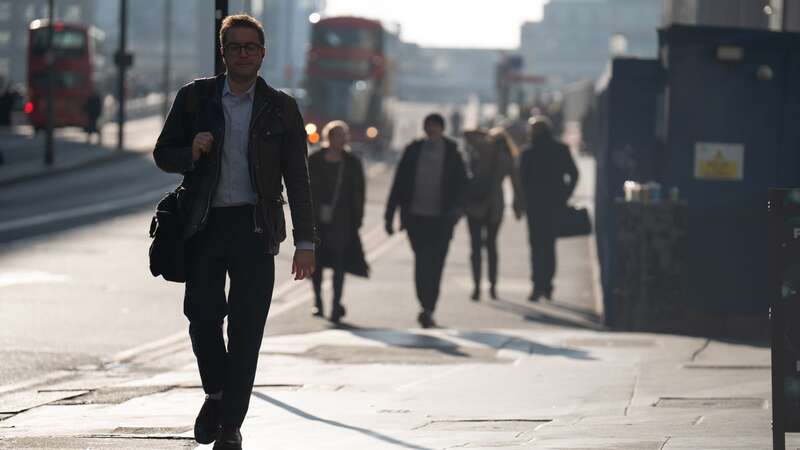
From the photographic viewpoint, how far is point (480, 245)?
17.3 metres

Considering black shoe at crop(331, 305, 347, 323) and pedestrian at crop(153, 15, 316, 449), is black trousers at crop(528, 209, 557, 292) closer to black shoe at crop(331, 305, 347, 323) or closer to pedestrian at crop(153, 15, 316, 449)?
black shoe at crop(331, 305, 347, 323)

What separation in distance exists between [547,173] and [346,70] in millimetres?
32838

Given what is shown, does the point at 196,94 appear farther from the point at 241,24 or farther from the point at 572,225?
the point at 572,225

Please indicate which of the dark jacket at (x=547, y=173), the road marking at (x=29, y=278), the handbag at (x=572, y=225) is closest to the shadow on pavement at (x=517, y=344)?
the handbag at (x=572, y=225)

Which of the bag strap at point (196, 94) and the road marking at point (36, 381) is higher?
the bag strap at point (196, 94)

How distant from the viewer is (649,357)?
37.8ft

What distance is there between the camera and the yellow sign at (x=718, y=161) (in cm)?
1414

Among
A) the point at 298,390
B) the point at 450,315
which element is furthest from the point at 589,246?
the point at 298,390

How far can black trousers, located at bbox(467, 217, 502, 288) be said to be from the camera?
17.2 meters

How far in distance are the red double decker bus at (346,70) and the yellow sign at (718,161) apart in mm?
35171

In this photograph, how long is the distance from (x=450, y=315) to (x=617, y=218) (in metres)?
2.33

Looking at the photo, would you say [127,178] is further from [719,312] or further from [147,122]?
[147,122]

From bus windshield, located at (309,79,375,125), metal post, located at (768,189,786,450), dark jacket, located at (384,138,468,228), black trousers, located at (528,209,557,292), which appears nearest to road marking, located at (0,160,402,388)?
dark jacket, located at (384,138,468,228)

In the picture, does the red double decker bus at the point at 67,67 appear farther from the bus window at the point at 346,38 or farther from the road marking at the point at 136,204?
the road marking at the point at 136,204
